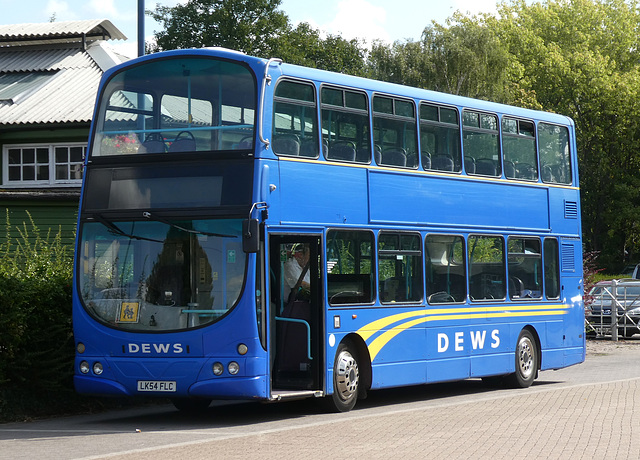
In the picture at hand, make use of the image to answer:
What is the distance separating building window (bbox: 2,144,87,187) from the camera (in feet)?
89.6

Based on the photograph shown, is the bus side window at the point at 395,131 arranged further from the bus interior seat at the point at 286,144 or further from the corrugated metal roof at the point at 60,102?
the corrugated metal roof at the point at 60,102

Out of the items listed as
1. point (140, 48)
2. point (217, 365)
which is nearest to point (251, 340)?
point (217, 365)

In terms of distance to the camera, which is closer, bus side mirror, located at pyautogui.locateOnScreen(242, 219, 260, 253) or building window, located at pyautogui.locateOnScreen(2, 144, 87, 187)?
bus side mirror, located at pyautogui.locateOnScreen(242, 219, 260, 253)

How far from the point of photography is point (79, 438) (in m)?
11.9

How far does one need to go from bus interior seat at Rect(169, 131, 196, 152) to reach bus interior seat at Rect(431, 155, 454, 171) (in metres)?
4.19

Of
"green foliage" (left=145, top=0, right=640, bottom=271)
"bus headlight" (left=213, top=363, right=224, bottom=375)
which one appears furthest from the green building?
"green foliage" (left=145, top=0, right=640, bottom=271)

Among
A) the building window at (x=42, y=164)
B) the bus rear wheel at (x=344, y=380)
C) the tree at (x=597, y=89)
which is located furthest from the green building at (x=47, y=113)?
the tree at (x=597, y=89)

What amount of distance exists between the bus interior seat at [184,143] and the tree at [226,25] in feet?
152

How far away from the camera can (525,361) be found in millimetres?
17953

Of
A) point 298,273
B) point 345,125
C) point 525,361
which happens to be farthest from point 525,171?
point 298,273

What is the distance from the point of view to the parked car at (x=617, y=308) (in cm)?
3117

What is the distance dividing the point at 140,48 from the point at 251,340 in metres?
7.04

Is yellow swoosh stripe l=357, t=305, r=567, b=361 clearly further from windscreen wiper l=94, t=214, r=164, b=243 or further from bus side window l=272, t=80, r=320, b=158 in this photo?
windscreen wiper l=94, t=214, r=164, b=243

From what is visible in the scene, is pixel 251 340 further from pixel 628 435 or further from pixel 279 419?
pixel 628 435
